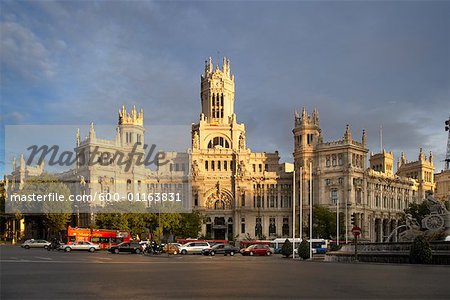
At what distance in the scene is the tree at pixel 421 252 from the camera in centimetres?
4150

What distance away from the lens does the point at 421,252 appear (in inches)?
1642

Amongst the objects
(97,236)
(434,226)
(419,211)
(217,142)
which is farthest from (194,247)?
(217,142)

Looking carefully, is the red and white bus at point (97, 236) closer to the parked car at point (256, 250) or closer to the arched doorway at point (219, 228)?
the parked car at point (256, 250)

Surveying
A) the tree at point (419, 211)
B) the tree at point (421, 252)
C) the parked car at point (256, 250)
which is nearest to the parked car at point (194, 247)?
the parked car at point (256, 250)

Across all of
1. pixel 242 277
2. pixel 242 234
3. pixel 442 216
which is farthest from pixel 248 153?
pixel 242 277

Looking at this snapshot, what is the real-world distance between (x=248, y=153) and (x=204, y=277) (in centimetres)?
11698

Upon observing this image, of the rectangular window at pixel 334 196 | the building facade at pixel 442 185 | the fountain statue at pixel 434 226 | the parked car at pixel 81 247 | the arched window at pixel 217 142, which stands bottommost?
the parked car at pixel 81 247

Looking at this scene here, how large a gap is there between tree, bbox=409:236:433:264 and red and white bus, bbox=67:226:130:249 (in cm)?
5531

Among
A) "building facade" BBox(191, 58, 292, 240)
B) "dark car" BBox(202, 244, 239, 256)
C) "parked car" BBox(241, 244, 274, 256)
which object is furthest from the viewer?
"building facade" BBox(191, 58, 292, 240)

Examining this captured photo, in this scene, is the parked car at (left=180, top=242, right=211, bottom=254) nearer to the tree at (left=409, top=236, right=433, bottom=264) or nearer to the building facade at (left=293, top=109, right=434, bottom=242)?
the tree at (left=409, top=236, right=433, bottom=264)

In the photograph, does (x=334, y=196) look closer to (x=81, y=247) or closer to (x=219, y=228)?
(x=219, y=228)

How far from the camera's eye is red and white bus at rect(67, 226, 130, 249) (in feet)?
283

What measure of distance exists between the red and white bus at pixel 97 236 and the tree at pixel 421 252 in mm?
55315

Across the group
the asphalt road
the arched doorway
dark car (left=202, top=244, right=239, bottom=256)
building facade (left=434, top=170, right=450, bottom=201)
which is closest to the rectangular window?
the arched doorway
